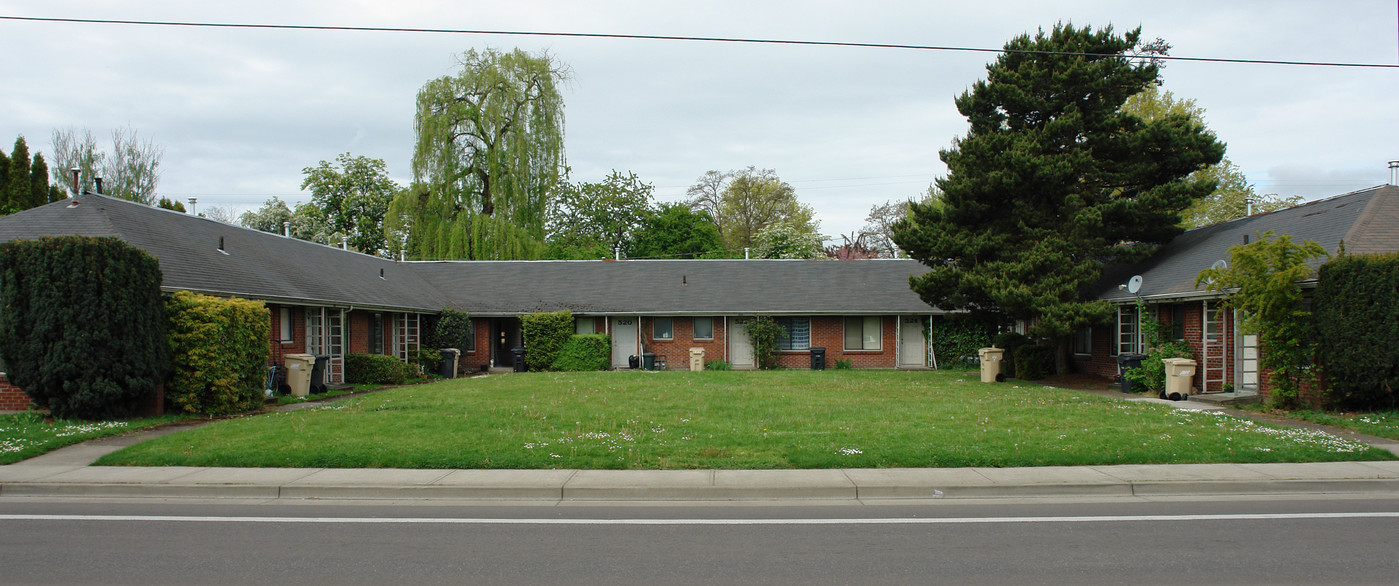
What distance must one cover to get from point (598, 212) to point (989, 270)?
131 feet

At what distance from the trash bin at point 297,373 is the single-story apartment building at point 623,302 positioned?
3068 millimetres

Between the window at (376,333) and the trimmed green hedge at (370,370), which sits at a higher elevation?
the window at (376,333)

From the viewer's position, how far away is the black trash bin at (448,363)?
29.2 metres

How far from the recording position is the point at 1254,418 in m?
14.7

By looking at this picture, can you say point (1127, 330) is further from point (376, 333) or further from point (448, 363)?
point (376, 333)

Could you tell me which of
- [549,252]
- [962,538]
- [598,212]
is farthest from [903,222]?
[598,212]

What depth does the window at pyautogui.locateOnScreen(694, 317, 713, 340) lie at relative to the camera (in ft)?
106

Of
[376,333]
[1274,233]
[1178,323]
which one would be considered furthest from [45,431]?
[1274,233]

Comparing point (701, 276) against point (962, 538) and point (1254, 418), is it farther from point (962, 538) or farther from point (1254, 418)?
point (962, 538)

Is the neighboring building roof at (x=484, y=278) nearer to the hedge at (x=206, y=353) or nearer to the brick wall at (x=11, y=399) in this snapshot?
the hedge at (x=206, y=353)

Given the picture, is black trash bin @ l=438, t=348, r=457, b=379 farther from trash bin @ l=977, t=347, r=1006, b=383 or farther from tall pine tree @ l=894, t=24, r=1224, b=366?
trash bin @ l=977, t=347, r=1006, b=383

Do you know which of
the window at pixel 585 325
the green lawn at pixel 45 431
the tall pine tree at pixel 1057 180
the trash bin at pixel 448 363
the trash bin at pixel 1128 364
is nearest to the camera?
the green lawn at pixel 45 431

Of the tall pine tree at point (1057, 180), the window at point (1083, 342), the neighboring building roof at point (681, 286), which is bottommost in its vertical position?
the window at point (1083, 342)

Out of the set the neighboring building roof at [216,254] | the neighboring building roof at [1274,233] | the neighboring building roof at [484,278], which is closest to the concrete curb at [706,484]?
the neighboring building roof at [1274,233]
